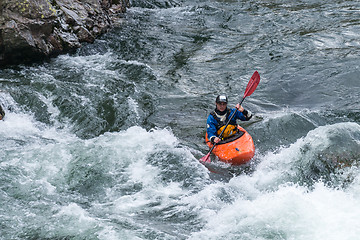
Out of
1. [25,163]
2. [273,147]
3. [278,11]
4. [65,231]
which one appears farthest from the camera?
[278,11]

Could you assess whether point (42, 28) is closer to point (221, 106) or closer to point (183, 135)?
point (183, 135)

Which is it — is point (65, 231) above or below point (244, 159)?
above

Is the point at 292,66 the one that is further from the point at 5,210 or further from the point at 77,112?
the point at 5,210

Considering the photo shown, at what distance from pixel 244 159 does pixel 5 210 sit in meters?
3.37

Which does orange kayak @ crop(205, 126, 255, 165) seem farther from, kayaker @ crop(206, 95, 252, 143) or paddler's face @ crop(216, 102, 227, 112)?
paddler's face @ crop(216, 102, 227, 112)

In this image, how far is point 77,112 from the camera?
7.73 meters

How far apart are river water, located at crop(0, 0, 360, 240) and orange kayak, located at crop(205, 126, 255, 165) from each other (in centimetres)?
14

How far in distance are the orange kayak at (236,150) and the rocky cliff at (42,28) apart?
543cm

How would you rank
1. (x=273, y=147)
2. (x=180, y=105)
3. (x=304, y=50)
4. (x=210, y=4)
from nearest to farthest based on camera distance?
1. (x=273, y=147)
2. (x=180, y=105)
3. (x=304, y=50)
4. (x=210, y=4)

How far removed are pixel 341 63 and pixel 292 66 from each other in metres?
1.09

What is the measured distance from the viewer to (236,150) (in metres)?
6.17

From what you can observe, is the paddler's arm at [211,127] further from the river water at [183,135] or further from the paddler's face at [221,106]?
the river water at [183,135]

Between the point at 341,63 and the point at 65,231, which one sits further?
the point at 341,63

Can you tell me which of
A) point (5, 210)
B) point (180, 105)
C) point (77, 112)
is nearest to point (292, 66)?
point (180, 105)
